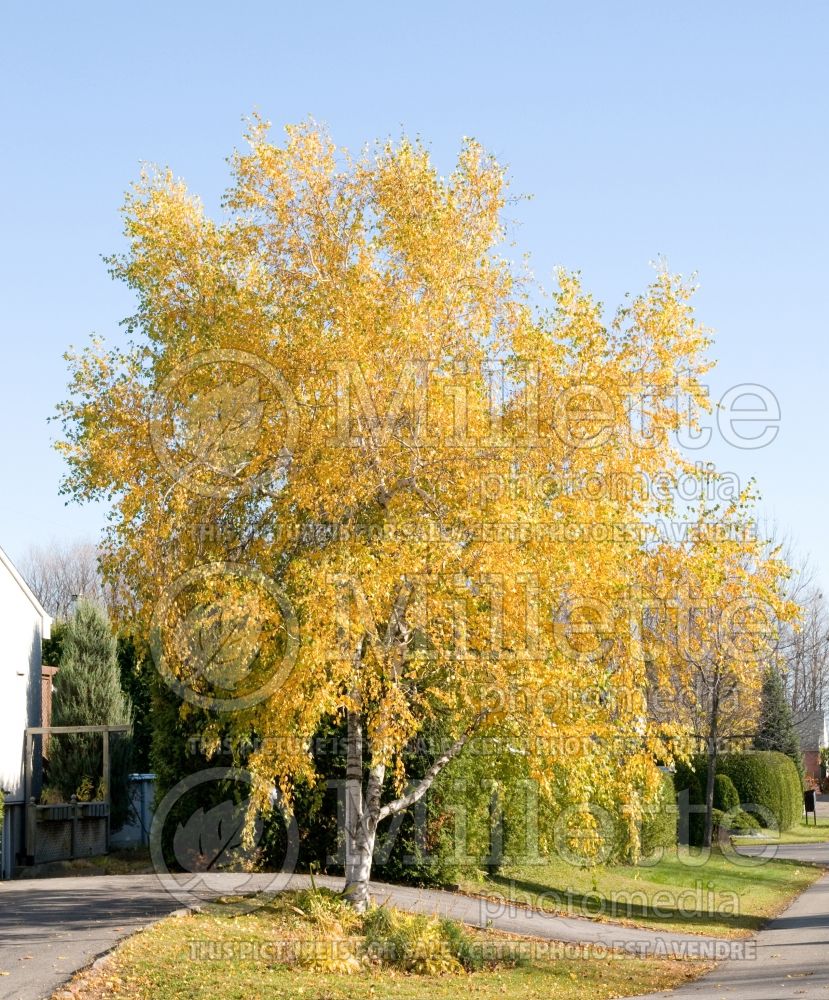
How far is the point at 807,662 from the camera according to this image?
177 feet

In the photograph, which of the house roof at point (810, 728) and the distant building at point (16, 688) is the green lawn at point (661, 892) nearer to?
the distant building at point (16, 688)

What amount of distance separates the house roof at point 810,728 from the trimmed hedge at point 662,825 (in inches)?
881

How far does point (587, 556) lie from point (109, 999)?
6564 mm

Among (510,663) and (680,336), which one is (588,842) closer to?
(510,663)

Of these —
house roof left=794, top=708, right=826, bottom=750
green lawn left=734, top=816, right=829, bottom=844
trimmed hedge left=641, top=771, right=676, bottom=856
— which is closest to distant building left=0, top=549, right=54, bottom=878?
trimmed hedge left=641, top=771, right=676, bottom=856

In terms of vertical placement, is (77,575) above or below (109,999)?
above

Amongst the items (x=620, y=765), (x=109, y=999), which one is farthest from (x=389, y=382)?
(x=109, y=999)

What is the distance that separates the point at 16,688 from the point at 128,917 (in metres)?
10.7

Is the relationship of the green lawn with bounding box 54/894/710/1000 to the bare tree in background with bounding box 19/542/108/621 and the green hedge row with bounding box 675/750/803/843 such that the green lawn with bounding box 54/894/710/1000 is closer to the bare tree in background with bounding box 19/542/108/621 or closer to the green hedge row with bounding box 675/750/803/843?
the green hedge row with bounding box 675/750/803/843

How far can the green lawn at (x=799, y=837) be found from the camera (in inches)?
1281

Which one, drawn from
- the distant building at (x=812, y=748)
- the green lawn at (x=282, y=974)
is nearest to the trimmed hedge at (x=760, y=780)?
the green lawn at (x=282, y=974)

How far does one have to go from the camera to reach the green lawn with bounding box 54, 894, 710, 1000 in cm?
1108

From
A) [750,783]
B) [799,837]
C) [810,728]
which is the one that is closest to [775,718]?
[799,837]

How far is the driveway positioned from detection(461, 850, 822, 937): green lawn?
1.01 meters
